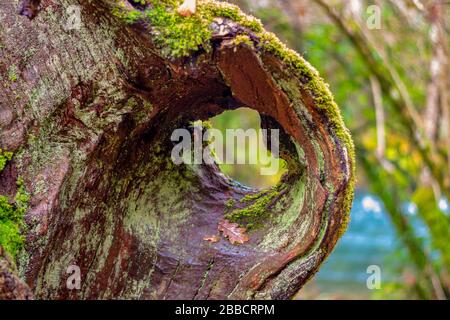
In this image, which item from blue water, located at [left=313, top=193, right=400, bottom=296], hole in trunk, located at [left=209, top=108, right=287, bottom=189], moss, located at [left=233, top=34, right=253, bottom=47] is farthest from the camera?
blue water, located at [left=313, top=193, right=400, bottom=296]

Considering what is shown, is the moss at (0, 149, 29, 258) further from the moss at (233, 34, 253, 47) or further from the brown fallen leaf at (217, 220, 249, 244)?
the moss at (233, 34, 253, 47)

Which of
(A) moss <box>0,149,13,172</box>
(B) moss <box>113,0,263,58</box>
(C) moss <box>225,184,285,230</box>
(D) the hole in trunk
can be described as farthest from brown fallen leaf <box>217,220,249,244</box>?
(D) the hole in trunk

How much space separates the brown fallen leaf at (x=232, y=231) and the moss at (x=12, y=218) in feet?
2.57

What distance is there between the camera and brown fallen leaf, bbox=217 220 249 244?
2.24m

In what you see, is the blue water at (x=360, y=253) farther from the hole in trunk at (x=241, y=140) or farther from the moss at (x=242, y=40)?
the moss at (x=242, y=40)

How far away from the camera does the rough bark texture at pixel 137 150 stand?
202 centimetres

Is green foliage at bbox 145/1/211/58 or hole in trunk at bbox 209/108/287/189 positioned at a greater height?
green foliage at bbox 145/1/211/58

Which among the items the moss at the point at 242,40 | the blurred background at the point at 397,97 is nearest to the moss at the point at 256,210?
the moss at the point at 242,40

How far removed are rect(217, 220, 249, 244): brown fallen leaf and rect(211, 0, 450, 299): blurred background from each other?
289 centimetres

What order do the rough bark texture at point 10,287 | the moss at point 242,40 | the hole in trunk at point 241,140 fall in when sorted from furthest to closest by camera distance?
the hole in trunk at point 241,140
the moss at point 242,40
the rough bark texture at point 10,287

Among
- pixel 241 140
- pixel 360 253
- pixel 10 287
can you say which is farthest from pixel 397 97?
pixel 360 253

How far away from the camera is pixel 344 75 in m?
6.34
